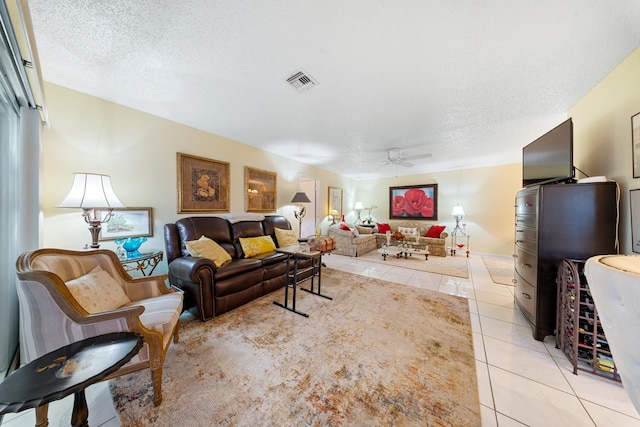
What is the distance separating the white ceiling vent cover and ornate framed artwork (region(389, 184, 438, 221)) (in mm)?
5387

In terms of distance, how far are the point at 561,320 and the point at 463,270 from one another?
96.7 inches

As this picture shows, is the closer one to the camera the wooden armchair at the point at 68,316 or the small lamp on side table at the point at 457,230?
the wooden armchair at the point at 68,316

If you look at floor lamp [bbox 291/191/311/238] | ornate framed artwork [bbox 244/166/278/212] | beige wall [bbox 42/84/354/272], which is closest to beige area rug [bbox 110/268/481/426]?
beige wall [bbox 42/84/354/272]

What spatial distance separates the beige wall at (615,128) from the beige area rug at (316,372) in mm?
1758

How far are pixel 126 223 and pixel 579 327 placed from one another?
459 cm

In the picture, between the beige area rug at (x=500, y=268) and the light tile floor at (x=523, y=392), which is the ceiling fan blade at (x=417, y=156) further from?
the light tile floor at (x=523, y=392)

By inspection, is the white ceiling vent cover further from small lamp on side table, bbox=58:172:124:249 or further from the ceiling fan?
the ceiling fan

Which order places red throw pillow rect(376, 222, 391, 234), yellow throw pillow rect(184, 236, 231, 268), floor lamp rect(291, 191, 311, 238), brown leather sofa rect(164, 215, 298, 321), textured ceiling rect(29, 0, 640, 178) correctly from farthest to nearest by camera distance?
red throw pillow rect(376, 222, 391, 234)
floor lamp rect(291, 191, 311, 238)
yellow throw pillow rect(184, 236, 231, 268)
brown leather sofa rect(164, 215, 298, 321)
textured ceiling rect(29, 0, 640, 178)

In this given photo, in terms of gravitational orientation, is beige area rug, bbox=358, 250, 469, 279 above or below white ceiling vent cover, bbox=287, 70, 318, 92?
below

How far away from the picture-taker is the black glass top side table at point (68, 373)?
0.66m

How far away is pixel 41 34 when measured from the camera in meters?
1.42

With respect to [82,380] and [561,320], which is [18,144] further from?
[561,320]

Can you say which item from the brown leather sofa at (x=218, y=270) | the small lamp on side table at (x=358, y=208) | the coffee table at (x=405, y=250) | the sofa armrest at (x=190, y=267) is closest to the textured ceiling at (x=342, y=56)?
the brown leather sofa at (x=218, y=270)

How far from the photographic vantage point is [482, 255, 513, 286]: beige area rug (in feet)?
11.3
